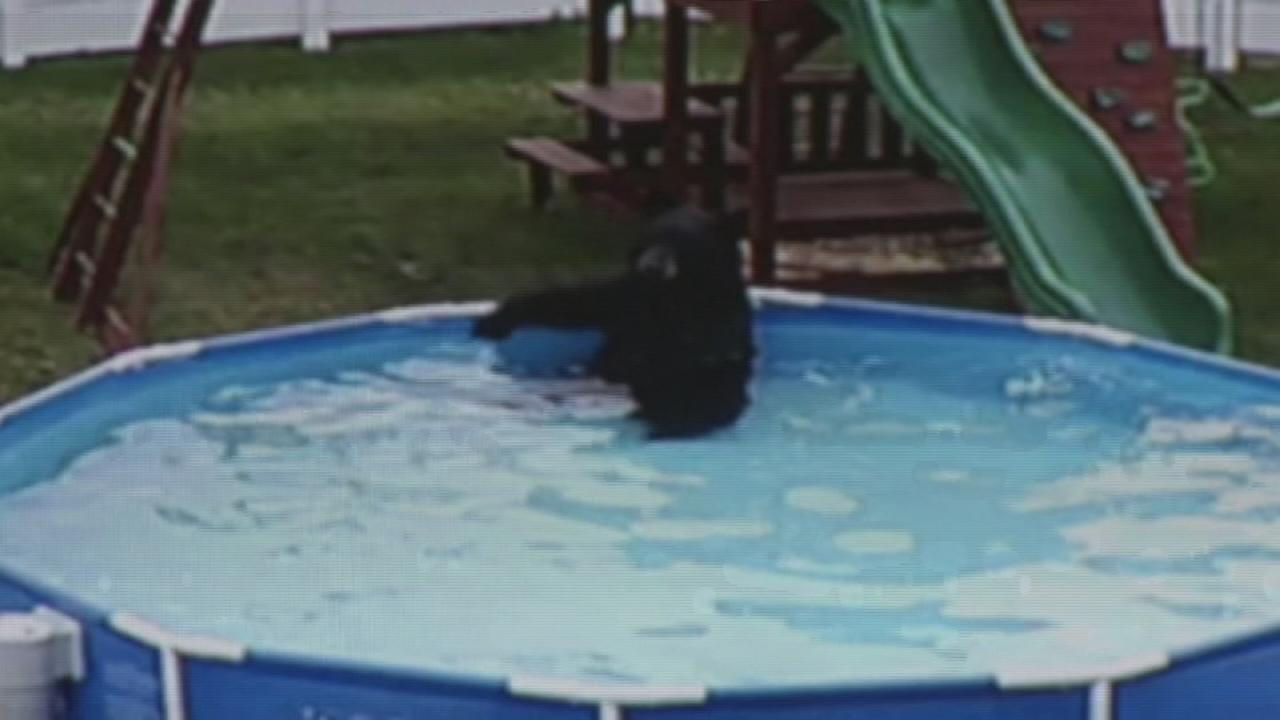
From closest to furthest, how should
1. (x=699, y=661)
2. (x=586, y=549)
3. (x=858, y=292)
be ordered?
(x=699, y=661) < (x=586, y=549) < (x=858, y=292)

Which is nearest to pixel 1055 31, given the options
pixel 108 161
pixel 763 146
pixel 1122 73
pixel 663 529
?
pixel 1122 73

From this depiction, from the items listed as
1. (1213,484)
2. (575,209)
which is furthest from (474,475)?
(575,209)

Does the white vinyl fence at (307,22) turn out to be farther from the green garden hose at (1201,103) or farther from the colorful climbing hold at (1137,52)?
the colorful climbing hold at (1137,52)

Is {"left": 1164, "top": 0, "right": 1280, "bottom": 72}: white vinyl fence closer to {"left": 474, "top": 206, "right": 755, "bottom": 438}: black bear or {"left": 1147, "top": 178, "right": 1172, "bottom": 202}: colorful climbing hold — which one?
{"left": 1147, "top": 178, "right": 1172, "bottom": 202}: colorful climbing hold

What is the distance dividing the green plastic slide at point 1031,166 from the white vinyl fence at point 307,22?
21.6 ft

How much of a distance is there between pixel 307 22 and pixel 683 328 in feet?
30.7

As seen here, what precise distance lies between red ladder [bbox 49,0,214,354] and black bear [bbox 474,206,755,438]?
77.4 inches

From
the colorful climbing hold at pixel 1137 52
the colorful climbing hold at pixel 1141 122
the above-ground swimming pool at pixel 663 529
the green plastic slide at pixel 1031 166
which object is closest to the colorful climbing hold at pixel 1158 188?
the colorful climbing hold at pixel 1141 122

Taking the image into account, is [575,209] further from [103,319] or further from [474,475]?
[474,475]

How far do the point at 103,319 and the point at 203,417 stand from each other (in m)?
2.27

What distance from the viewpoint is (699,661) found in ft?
19.4

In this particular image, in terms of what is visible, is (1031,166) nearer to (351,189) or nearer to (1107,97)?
(1107,97)

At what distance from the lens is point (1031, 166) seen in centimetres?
981

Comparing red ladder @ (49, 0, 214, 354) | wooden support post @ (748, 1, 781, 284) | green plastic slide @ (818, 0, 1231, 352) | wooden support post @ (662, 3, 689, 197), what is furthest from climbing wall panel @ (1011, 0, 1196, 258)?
red ladder @ (49, 0, 214, 354)
